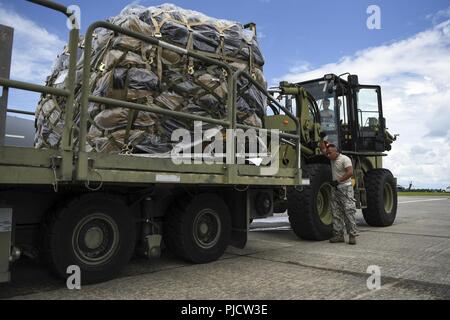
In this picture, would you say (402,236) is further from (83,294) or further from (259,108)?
(83,294)

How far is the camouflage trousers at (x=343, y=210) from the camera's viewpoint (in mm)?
7242

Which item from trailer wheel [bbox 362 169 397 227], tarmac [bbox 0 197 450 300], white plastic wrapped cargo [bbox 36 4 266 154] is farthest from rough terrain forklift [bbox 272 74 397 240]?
white plastic wrapped cargo [bbox 36 4 266 154]

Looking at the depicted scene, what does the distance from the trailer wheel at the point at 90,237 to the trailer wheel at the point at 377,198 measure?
663cm

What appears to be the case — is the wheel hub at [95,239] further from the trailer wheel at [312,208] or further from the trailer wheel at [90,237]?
the trailer wheel at [312,208]

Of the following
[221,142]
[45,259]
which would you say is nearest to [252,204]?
[221,142]

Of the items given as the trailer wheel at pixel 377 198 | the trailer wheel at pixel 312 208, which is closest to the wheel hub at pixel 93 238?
the trailer wheel at pixel 312 208

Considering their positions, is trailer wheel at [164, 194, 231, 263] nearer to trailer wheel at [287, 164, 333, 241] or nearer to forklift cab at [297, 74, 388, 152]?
trailer wheel at [287, 164, 333, 241]

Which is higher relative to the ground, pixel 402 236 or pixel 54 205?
pixel 54 205

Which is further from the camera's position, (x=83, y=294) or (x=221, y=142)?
(x=221, y=142)

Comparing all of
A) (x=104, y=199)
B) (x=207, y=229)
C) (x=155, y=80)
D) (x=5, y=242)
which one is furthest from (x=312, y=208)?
(x=5, y=242)

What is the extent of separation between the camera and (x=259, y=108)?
5.84 meters

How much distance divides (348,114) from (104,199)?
6675 mm
